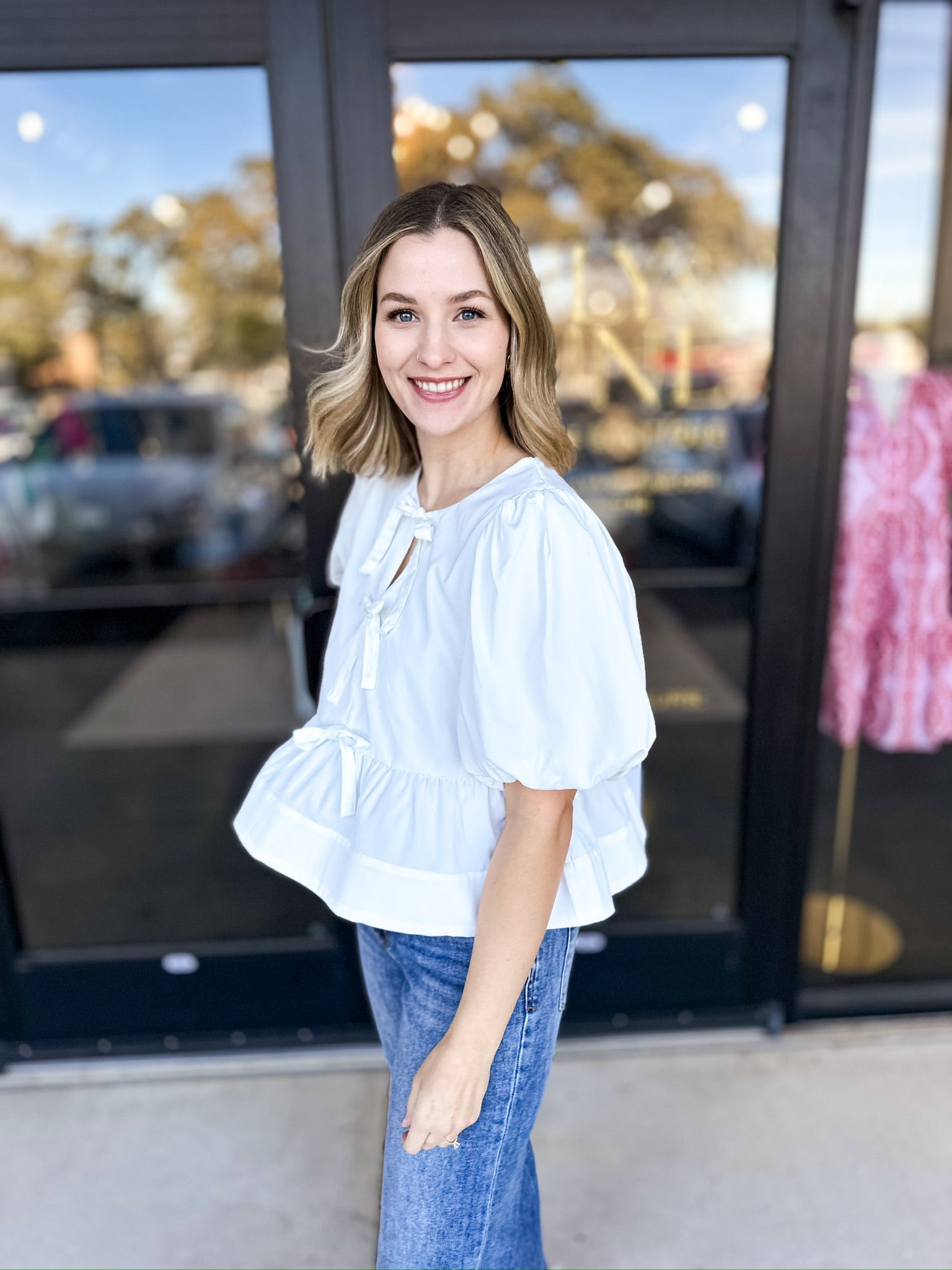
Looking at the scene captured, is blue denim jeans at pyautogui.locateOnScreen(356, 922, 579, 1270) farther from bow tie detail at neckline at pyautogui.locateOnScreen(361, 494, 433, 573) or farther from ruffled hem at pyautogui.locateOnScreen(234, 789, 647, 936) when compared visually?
bow tie detail at neckline at pyautogui.locateOnScreen(361, 494, 433, 573)

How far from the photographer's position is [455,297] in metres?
1.03

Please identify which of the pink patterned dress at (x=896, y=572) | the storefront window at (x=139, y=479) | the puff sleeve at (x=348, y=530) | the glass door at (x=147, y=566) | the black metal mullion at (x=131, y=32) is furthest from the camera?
the storefront window at (x=139, y=479)

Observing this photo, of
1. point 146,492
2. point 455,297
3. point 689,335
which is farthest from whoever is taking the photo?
point 146,492

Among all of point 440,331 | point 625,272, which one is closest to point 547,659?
point 440,331

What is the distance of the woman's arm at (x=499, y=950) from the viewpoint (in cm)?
98

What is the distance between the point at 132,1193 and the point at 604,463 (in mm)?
2384

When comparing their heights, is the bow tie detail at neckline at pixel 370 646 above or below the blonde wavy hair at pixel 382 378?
below

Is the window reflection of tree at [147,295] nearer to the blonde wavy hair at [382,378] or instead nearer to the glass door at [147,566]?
the glass door at [147,566]

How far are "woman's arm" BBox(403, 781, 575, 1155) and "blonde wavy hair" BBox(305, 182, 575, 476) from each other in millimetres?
444

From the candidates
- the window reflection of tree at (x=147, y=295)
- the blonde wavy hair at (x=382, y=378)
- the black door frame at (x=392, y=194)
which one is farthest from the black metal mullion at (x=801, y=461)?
the window reflection of tree at (x=147, y=295)

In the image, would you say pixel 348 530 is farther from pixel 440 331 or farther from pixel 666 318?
pixel 666 318

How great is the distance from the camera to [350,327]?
1.14 metres

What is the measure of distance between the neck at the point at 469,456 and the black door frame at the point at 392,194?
654 millimetres

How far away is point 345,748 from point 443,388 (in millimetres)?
456
